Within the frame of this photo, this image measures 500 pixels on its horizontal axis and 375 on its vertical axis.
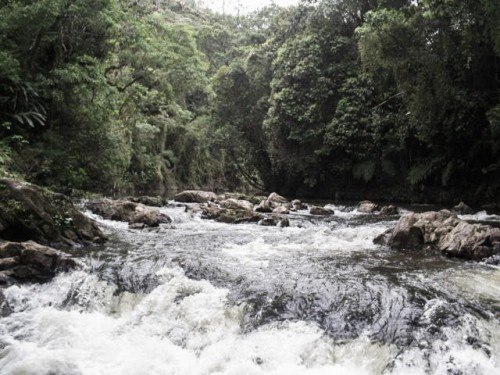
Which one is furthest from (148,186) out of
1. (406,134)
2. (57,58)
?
(406,134)

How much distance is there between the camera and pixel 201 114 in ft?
125

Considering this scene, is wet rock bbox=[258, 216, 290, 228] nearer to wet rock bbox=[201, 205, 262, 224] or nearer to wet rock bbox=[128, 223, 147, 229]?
wet rock bbox=[201, 205, 262, 224]

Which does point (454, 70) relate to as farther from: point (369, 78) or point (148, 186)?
point (148, 186)

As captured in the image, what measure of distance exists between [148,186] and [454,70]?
19638 mm

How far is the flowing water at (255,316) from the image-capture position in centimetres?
539

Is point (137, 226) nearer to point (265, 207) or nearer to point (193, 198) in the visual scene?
point (265, 207)

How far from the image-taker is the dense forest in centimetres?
1467

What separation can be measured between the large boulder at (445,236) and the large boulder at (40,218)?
684 centimetres

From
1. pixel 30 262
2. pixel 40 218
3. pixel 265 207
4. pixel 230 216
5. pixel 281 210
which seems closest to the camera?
pixel 30 262

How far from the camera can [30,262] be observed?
7547 mm

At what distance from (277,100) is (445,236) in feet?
56.0

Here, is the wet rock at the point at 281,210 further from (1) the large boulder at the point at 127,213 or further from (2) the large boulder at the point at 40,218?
(2) the large boulder at the point at 40,218

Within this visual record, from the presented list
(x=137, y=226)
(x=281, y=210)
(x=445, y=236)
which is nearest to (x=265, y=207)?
(x=281, y=210)

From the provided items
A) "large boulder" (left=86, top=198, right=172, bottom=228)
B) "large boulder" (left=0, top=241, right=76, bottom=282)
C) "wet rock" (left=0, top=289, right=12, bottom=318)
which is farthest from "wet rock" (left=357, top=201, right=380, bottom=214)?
"wet rock" (left=0, top=289, right=12, bottom=318)
